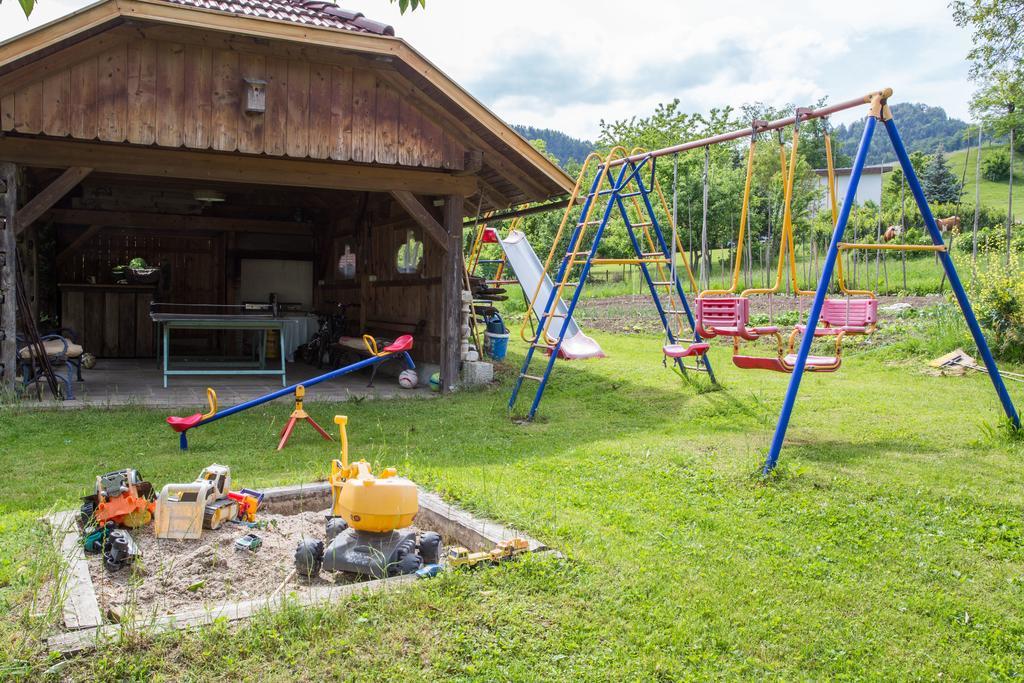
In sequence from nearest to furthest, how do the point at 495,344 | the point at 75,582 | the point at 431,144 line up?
the point at 75,582 < the point at 431,144 < the point at 495,344

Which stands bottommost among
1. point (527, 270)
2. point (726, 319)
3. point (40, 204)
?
point (726, 319)

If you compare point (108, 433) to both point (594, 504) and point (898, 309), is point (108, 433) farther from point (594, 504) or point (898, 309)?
point (898, 309)

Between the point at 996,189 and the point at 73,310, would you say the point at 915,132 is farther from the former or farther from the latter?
the point at 73,310

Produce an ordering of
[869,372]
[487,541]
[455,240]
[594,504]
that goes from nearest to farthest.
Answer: [487,541], [594,504], [455,240], [869,372]

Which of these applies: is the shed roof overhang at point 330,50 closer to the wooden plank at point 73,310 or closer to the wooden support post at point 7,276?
the wooden support post at point 7,276

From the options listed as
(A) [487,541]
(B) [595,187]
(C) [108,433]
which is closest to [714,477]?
(A) [487,541]

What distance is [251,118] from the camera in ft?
27.2

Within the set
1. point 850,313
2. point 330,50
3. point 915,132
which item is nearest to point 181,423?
point 330,50

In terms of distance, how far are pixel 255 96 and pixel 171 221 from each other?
670 cm

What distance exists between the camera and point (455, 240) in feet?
32.6

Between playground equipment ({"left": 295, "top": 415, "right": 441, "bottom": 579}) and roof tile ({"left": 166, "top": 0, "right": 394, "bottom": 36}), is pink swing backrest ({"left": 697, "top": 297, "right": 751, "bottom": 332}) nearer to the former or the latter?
playground equipment ({"left": 295, "top": 415, "right": 441, "bottom": 579})

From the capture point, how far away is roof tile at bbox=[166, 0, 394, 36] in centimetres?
818

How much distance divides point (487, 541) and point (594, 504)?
1069 millimetres

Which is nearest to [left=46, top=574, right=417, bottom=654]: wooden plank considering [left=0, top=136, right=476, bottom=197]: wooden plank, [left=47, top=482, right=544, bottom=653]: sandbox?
[left=47, top=482, right=544, bottom=653]: sandbox
